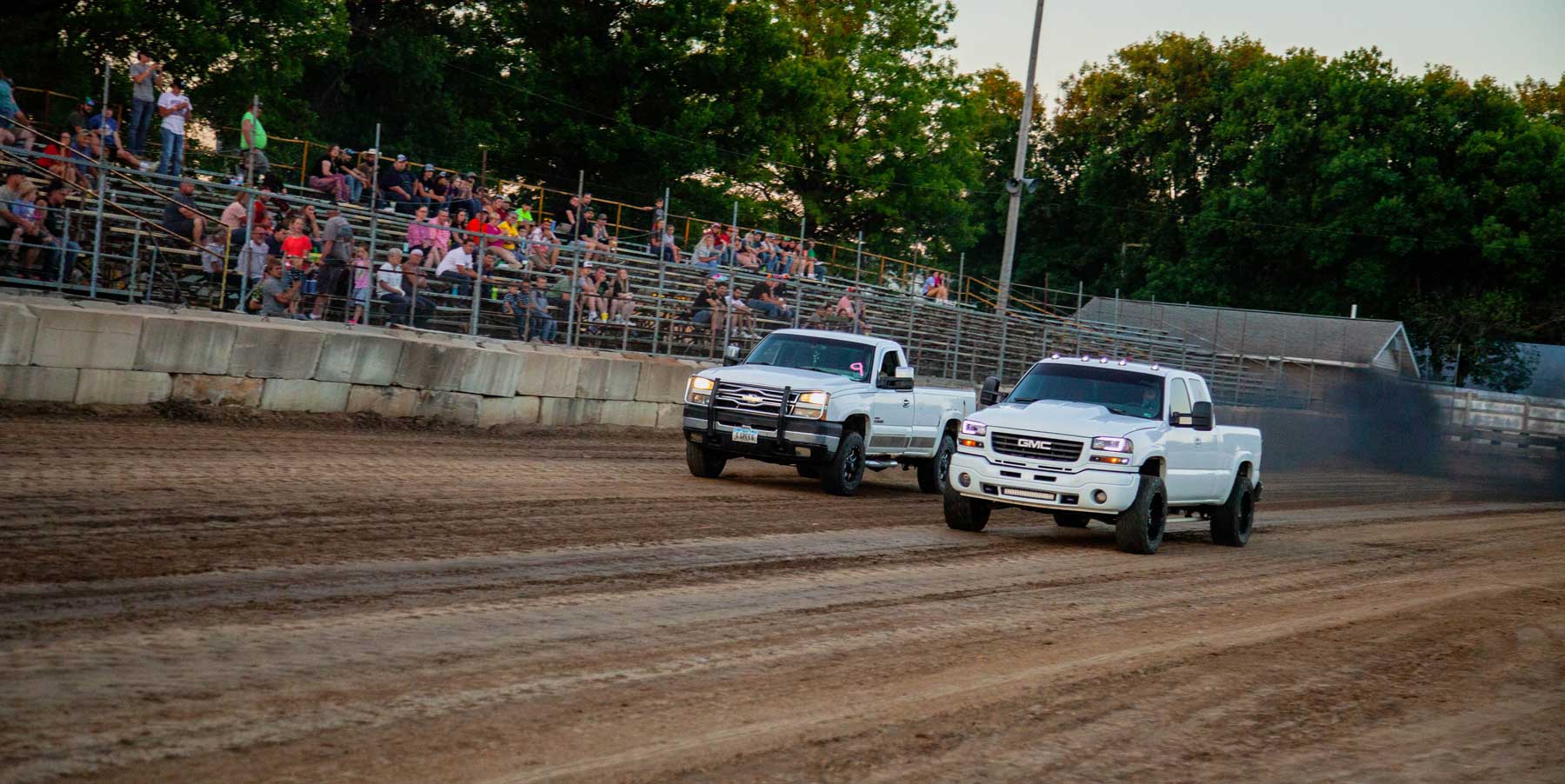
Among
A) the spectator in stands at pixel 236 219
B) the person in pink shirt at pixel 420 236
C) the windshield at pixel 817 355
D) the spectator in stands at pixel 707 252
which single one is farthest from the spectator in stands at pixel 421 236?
the spectator in stands at pixel 707 252

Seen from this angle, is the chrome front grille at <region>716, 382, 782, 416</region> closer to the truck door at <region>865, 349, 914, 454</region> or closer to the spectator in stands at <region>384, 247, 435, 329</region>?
the truck door at <region>865, 349, 914, 454</region>

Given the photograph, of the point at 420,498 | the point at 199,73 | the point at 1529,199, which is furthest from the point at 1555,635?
the point at 1529,199

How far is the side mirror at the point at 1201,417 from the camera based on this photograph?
597 inches

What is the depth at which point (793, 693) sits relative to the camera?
748cm

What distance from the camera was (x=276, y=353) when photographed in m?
18.5

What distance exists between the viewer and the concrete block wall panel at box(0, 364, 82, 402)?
15914mm

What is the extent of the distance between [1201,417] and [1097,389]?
42.1 inches

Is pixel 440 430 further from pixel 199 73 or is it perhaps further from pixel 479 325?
pixel 199 73

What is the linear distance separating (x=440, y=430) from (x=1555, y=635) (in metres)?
14.0

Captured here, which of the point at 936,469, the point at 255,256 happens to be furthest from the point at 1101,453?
the point at 255,256

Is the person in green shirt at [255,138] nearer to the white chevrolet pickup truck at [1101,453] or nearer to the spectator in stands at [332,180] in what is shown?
the spectator in stands at [332,180]

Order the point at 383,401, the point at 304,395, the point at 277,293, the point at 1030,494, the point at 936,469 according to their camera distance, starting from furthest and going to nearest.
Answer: the point at 936,469 → the point at 383,401 → the point at 277,293 → the point at 304,395 → the point at 1030,494

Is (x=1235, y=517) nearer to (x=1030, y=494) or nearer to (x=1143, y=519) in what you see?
(x=1143, y=519)

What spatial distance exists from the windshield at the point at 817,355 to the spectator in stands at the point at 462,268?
5308 millimetres
